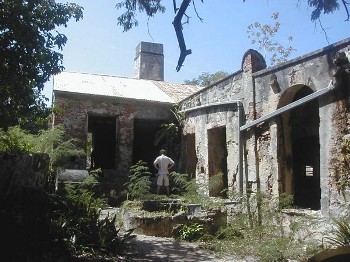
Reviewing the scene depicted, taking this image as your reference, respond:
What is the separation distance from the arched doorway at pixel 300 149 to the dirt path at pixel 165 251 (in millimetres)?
3001

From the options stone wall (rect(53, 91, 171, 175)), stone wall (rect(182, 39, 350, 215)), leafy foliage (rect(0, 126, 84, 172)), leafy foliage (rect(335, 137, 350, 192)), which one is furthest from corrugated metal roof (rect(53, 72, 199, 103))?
leafy foliage (rect(335, 137, 350, 192))

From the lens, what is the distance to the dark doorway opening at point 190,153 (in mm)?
12734

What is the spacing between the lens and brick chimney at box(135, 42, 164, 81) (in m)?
19.8

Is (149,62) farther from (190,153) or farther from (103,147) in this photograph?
(190,153)

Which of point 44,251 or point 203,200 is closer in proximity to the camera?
point 44,251

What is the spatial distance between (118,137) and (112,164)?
4851 millimetres

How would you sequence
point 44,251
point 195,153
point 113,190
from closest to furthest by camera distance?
point 44,251 → point 113,190 → point 195,153

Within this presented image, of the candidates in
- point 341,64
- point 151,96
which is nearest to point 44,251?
point 341,64

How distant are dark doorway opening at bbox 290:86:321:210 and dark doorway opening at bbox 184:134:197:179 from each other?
3.58 m

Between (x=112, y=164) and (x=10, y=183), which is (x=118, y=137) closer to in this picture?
(x=112, y=164)

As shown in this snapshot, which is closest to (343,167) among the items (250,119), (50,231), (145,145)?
(250,119)

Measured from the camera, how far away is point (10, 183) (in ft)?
18.7

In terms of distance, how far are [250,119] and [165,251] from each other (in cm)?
461

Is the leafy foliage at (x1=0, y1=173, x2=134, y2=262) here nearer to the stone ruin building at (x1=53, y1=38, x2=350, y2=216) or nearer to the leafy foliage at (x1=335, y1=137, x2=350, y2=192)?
the stone ruin building at (x1=53, y1=38, x2=350, y2=216)
